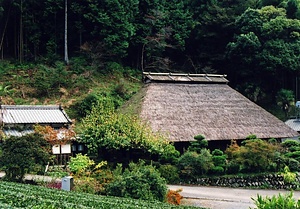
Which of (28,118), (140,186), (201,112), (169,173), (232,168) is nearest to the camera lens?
(140,186)

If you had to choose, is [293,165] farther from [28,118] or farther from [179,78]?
[28,118]

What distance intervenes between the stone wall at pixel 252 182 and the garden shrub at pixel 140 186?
603cm

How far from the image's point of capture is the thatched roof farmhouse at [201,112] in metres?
23.8

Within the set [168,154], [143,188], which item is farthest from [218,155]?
[143,188]

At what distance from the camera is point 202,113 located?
25.7m

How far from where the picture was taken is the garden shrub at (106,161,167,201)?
13633 millimetres

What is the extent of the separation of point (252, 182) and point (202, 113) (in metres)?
6.71

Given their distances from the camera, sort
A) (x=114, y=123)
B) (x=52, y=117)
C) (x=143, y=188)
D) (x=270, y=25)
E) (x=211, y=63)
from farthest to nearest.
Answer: (x=211, y=63) < (x=270, y=25) < (x=52, y=117) < (x=114, y=123) < (x=143, y=188)

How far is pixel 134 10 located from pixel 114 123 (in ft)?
63.8

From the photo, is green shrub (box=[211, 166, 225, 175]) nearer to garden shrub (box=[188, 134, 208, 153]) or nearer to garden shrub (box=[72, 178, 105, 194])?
garden shrub (box=[188, 134, 208, 153])

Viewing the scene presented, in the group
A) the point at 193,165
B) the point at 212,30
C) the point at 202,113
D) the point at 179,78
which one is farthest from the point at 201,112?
the point at 212,30

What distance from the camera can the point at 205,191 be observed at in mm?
18156

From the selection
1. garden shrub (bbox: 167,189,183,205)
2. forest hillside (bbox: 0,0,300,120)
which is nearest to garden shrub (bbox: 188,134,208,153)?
garden shrub (bbox: 167,189,183,205)

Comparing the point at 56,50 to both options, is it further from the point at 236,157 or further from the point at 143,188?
the point at 143,188
